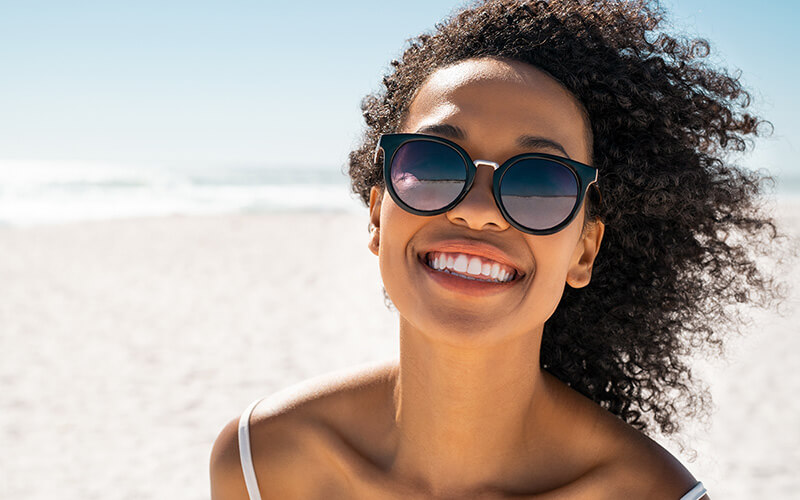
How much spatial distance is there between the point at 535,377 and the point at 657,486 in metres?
0.46

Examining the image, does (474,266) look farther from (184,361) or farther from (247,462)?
(184,361)

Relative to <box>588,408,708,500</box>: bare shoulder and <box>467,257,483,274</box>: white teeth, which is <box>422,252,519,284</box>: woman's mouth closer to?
<box>467,257,483,274</box>: white teeth

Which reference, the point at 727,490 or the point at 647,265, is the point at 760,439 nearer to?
the point at 727,490

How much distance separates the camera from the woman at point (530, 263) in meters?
1.92

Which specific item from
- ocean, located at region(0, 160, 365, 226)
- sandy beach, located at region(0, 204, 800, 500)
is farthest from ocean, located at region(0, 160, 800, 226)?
sandy beach, located at region(0, 204, 800, 500)

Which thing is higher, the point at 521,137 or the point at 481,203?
the point at 521,137

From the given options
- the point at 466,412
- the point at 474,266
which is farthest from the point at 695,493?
the point at 474,266

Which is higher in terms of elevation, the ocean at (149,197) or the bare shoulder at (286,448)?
the bare shoulder at (286,448)

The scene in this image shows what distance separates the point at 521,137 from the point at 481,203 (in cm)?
20

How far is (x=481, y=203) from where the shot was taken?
1887 mm

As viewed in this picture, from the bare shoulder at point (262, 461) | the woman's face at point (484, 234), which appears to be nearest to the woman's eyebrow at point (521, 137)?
the woman's face at point (484, 234)

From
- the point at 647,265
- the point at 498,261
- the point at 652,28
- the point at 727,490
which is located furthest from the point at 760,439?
the point at 498,261

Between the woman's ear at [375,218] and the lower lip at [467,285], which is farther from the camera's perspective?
the woman's ear at [375,218]

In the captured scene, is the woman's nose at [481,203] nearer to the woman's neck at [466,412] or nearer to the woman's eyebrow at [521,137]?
the woman's eyebrow at [521,137]
